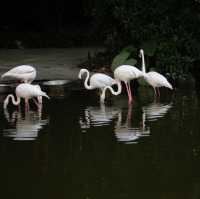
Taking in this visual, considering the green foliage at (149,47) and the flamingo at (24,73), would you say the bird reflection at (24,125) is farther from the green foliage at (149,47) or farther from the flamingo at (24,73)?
the green foliage at (149,47)

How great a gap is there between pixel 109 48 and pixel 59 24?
21.1 ft

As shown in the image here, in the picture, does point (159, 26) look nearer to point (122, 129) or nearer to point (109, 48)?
point (109, 48)

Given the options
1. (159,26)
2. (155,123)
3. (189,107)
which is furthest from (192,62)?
(155,123)

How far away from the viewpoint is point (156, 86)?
12.5 m

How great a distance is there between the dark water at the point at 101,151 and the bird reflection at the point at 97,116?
15 millimetres

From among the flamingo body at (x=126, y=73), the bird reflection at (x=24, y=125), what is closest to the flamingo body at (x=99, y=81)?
the flamingo body at (x=126, y=73)

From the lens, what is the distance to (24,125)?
940 cm

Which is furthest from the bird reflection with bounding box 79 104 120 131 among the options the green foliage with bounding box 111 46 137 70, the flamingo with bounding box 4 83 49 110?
the green foliage with bounding box 111 46 137 70

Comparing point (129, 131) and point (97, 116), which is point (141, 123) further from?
point (97, 116)

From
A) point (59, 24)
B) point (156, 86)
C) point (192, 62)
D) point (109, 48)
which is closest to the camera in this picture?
point (156, 86)

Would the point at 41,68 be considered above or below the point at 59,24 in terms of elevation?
below

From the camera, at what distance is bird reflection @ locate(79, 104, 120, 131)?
31.1 ft

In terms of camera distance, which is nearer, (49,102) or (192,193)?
(192,193)

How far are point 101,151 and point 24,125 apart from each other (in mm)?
2026
